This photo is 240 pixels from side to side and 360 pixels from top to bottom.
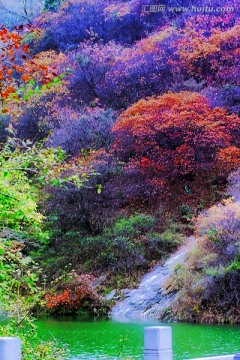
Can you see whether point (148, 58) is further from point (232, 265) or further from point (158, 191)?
point (232, 265)

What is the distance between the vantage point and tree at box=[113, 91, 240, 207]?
82.1 ft

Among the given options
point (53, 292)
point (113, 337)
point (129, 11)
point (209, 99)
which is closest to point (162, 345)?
point (113, 337)

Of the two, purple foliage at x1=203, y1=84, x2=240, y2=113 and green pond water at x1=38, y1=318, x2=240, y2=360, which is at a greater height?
purple foliage at x1=203, y1=84, x2=240, y2=113

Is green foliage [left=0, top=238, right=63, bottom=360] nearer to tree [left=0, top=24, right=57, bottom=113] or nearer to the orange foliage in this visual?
tree [left=0, top=24, right=57, bottom=113]

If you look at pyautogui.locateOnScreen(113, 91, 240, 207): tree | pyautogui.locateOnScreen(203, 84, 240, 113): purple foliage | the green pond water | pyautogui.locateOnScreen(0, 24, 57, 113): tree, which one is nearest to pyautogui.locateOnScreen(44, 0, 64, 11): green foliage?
pyautogui.locateOnScreen(203, 84, 240, 113): purple foliage

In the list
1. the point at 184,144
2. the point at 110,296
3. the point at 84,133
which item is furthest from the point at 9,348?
the point at 84,133

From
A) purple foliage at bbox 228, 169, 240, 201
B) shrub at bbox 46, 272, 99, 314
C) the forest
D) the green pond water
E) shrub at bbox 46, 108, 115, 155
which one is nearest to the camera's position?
the green pond water

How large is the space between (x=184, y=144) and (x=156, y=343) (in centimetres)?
2142

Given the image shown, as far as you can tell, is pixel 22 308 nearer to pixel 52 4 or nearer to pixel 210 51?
pixel 210 51

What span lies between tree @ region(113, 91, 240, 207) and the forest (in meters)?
0.05

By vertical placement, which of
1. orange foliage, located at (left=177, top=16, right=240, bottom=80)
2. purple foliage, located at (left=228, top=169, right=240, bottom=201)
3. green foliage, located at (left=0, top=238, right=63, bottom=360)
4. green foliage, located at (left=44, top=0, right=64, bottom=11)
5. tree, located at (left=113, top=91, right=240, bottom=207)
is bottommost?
green foliage, located at (left=0, top=238, right=63, bottom=360)

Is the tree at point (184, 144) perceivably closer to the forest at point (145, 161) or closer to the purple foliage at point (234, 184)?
the forest at point (145, 161)

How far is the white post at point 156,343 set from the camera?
161 inches

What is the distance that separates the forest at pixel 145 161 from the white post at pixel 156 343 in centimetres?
988
